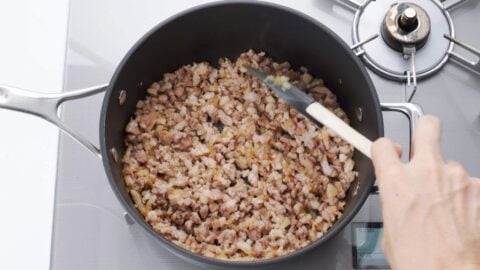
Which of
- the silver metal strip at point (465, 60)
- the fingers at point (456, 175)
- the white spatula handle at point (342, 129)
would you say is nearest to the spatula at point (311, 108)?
the white spatula handle at point (342, 129)

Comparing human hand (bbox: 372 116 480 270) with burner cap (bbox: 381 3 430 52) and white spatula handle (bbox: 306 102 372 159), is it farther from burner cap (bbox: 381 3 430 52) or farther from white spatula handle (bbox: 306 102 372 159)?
burner cap (bbox: 381 3 430 52)

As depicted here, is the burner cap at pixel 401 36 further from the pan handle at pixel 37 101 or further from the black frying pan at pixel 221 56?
the pan handle at pixel 37 101

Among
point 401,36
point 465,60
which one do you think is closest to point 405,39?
point 401,36

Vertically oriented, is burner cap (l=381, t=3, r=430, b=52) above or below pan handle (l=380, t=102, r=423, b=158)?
above

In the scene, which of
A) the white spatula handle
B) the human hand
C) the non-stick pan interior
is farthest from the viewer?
the non-stick pan interior

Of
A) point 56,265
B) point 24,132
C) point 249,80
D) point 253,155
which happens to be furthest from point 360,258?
point 24,132

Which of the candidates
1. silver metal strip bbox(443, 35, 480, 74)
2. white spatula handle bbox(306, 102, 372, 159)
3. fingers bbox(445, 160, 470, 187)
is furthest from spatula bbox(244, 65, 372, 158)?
silver metal strip bbox(443, 35, 480, 74)
